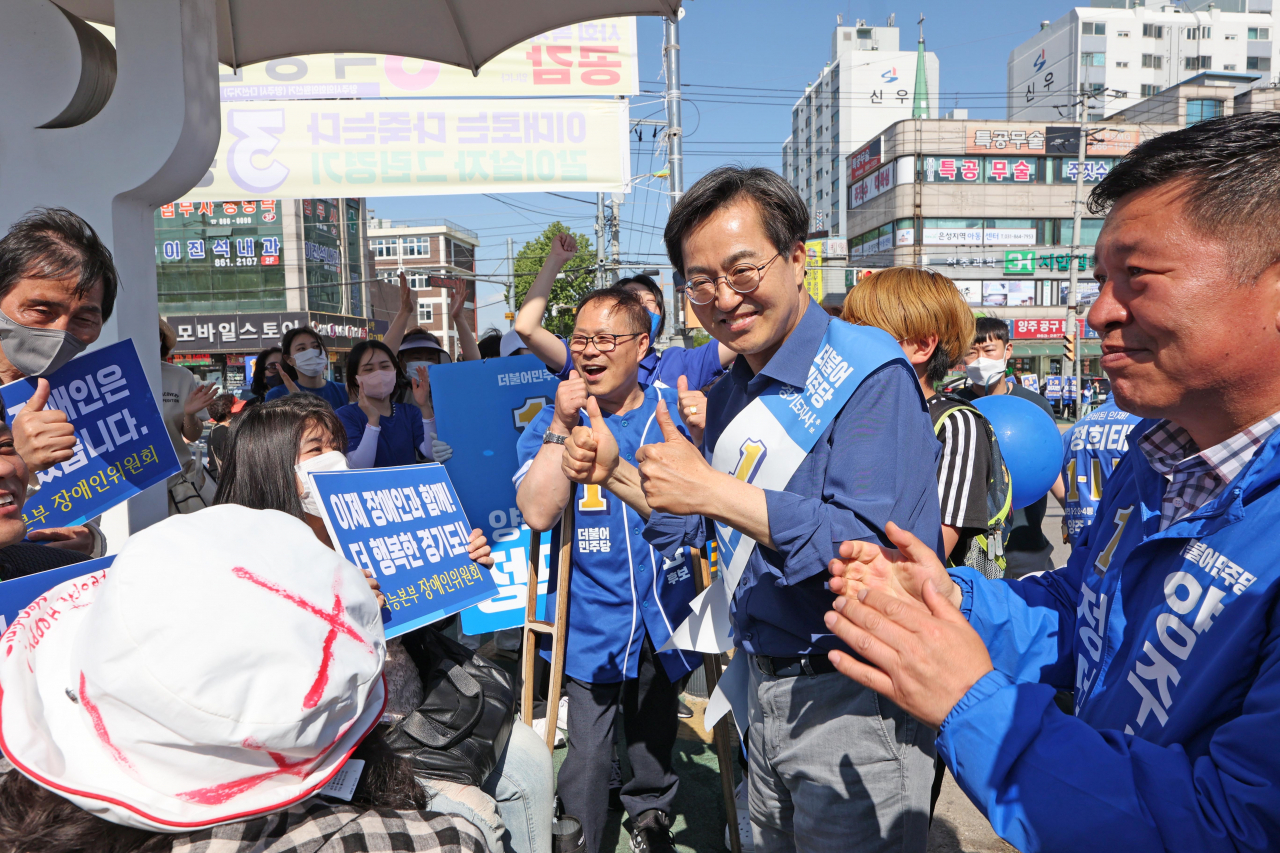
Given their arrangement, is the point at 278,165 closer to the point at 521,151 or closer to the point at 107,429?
the point at 521,151

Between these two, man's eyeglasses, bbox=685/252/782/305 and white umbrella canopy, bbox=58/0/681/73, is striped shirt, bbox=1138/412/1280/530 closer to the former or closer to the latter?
man's eyeglasses, bbox=685/252/782/305

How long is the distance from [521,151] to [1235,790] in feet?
15.6

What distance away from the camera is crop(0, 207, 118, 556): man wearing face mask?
218 centimetres

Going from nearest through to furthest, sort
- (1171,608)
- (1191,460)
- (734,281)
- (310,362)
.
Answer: (1171,608) < (1191,460) < (734,281) < (310,362)

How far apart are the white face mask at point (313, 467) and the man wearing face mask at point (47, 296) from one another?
23.7 inches

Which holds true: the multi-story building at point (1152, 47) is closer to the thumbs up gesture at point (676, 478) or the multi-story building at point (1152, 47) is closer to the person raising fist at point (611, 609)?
the person raising fist at point (611, 609)

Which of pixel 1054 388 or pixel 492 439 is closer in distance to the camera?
pixel 492 439

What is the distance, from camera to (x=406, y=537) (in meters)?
2.12

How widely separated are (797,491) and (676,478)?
35 cm

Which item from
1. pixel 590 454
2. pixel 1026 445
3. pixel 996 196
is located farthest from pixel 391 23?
pixel 996 196

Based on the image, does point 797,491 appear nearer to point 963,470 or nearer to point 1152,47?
point 963,470

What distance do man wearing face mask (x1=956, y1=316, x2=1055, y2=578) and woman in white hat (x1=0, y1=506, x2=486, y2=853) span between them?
9.99 ft

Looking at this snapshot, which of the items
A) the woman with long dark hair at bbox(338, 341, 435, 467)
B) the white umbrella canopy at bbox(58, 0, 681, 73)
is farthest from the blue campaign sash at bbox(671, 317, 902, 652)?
the woman with long dark hair at bbox(338, 341, 435, 467)

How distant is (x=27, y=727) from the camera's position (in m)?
1.01
